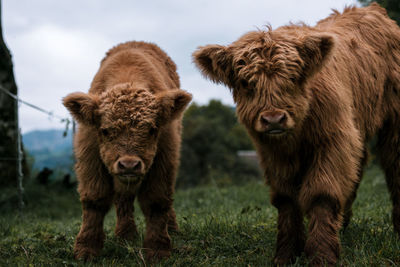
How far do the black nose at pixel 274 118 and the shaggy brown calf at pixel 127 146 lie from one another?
143cm

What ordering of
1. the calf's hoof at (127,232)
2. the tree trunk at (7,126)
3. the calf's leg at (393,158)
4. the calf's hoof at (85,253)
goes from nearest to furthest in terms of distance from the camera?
the calf's hoof at (85,253), the calf's leg at (393,158), the calf's hoof at (127,232), the tree trunk at (7,126)

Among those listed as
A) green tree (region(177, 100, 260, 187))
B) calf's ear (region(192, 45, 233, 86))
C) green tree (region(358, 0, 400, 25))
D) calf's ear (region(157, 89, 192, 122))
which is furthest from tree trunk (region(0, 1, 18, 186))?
green tree (region(177, 100, 260, 187))

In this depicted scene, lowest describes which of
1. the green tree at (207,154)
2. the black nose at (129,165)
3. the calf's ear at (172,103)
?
the green tree at (207,154)

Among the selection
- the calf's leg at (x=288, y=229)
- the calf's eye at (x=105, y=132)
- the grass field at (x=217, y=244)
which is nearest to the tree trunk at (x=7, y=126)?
the grass field at (x=217, y=244)

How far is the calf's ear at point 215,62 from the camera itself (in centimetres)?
416

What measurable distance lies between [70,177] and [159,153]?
752 cm

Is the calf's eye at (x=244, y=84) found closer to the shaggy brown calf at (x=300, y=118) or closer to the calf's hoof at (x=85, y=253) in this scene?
the shaggy brown calf at (x=300, y=118)

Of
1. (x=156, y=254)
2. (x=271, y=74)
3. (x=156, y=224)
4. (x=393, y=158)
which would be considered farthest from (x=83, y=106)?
(x=393, y=158)

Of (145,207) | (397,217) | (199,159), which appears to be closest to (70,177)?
(145,207)

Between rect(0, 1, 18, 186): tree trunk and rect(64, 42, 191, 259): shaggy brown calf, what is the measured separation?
234 inches

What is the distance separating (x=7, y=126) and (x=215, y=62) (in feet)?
26.8

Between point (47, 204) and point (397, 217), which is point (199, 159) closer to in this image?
point (47, 204)

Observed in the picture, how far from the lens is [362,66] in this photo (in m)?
4.89

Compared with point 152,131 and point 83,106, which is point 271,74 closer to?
point 152,131
